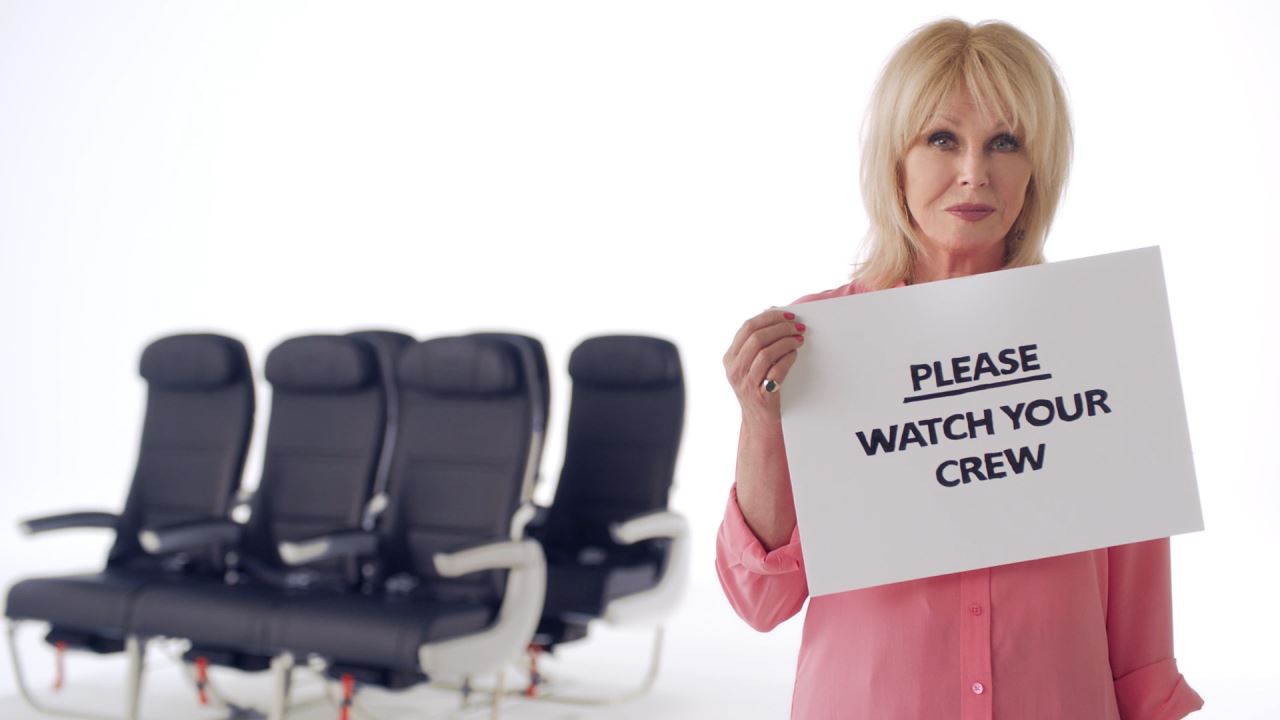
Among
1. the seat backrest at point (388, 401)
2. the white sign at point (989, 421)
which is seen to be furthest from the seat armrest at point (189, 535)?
the white sign at point (989, 421)

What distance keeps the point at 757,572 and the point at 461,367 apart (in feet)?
8.11

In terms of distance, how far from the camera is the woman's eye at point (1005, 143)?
1081 mm

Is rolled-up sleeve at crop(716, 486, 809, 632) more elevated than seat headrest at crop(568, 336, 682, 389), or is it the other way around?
seat headrest at crop(568, 336, 682, 389)

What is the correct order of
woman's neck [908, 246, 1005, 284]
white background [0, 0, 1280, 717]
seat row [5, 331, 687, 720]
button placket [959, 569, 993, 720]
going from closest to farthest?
button placket [959, 569, 993, 720], woman's neck [908, 246, 1005, 284], seat row [5, 331, 687, 720], white background [0, 0, 1280, 717]

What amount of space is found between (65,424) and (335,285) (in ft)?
5.21

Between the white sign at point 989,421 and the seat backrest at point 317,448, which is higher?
the seat backrest at point 317,448

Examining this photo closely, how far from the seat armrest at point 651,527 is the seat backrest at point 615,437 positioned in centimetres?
14

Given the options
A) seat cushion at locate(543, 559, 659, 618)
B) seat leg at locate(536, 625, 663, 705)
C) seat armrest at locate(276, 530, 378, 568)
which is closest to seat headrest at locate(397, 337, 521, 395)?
seat armrest at locate(276, 530, 378, 568)

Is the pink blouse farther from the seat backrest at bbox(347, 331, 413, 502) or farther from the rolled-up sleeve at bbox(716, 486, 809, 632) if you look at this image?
the seat backrest at bbox(347, 331, 413, 502)

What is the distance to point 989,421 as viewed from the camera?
1108 mm

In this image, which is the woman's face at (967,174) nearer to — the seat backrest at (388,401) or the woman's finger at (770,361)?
the woman's finger at (770,361)

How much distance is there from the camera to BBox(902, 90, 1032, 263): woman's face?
1068 millimetres

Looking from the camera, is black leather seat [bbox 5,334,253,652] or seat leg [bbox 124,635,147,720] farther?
black leather seat [bbox 5,334,253,652]

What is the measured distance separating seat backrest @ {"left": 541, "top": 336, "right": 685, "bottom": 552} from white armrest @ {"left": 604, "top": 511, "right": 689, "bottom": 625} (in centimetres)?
15
